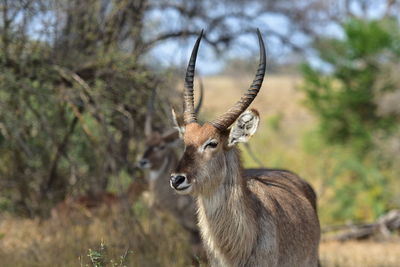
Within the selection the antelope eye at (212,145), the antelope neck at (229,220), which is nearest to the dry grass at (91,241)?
the antelope neck at (229,220)

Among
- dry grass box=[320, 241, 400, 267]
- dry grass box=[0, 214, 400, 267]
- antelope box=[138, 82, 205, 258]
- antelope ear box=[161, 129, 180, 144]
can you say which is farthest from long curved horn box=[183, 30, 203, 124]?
dry grass box=[320, 241, 400, 267]

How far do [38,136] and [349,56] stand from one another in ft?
31.1

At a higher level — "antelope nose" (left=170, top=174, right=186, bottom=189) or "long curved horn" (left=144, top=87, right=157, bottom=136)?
"long curved horn" (left=144, top=87, right=157, bottom=136)

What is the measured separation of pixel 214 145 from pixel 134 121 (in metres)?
4.39

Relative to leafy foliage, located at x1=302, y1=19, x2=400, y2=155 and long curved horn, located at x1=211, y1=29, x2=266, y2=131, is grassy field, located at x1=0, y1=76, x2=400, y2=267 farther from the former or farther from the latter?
leafy foliage, located at x1=302, y1=19, x2=400, y2=155

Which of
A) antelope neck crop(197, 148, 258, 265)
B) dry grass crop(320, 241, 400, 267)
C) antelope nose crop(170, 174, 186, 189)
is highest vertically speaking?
antelope nose crop(170, 174, 186, 189)

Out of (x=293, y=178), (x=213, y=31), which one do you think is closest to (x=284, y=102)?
(x=213, y=31)

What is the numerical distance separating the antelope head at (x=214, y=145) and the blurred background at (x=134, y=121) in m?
0.82

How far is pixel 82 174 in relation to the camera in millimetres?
9227

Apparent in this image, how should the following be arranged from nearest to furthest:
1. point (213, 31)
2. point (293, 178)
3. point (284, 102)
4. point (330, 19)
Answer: point (293, 178), point (213, 31), point (330, 19), point (284, 102)

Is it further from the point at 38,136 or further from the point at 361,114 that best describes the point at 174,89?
the point at 361,114

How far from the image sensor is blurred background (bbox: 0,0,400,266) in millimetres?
7316

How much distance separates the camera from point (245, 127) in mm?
4711

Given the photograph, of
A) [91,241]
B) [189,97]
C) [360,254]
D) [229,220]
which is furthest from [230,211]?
[360,254]
